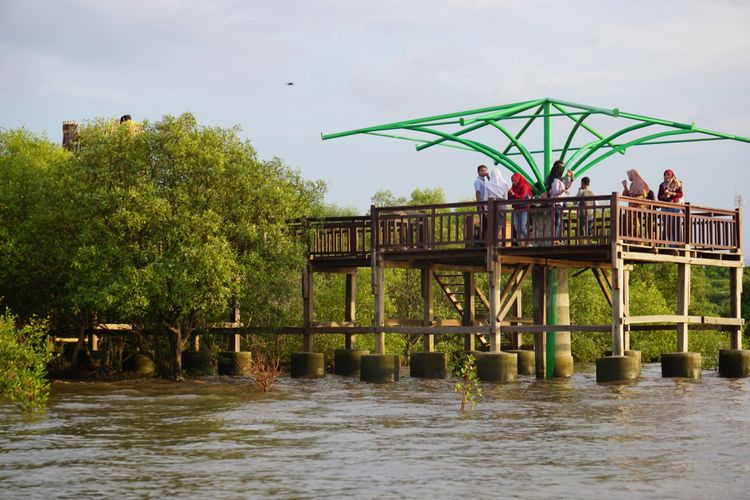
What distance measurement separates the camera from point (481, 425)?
73.1 feet

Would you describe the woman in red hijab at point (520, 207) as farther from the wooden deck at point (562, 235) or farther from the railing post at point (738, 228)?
the railing post at point (738, 228)

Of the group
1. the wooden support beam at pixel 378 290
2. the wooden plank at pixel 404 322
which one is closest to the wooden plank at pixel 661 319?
the wooden support beam at pixel 378 290

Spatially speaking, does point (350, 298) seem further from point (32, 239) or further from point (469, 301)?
point (32, 239)

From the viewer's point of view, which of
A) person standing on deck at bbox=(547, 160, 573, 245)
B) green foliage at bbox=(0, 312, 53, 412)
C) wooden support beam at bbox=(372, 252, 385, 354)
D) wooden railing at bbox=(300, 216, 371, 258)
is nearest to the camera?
green foliage at bbox=(0, 312, 53, 412)

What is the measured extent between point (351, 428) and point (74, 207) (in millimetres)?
13599

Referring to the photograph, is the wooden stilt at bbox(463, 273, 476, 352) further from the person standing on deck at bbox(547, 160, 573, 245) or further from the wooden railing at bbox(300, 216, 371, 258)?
the person standing on deck at bbox(547, 160, 573, 245)

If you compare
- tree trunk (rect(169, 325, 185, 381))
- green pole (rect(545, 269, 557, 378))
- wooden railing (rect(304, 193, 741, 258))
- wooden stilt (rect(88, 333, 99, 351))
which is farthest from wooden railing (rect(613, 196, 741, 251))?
wooden stilt (rect(88, 333, 99, 351))

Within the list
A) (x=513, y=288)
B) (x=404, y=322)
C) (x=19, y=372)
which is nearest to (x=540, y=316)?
(x=513, y=288)

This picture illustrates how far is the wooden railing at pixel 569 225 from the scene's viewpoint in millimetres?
29953

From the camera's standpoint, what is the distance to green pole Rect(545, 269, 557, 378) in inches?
1357

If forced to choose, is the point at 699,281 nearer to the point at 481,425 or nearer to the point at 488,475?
the point at 481,425

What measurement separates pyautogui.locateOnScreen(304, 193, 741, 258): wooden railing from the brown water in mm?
3426

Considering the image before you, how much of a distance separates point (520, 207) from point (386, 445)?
12.4 m

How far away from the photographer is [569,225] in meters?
29.7
